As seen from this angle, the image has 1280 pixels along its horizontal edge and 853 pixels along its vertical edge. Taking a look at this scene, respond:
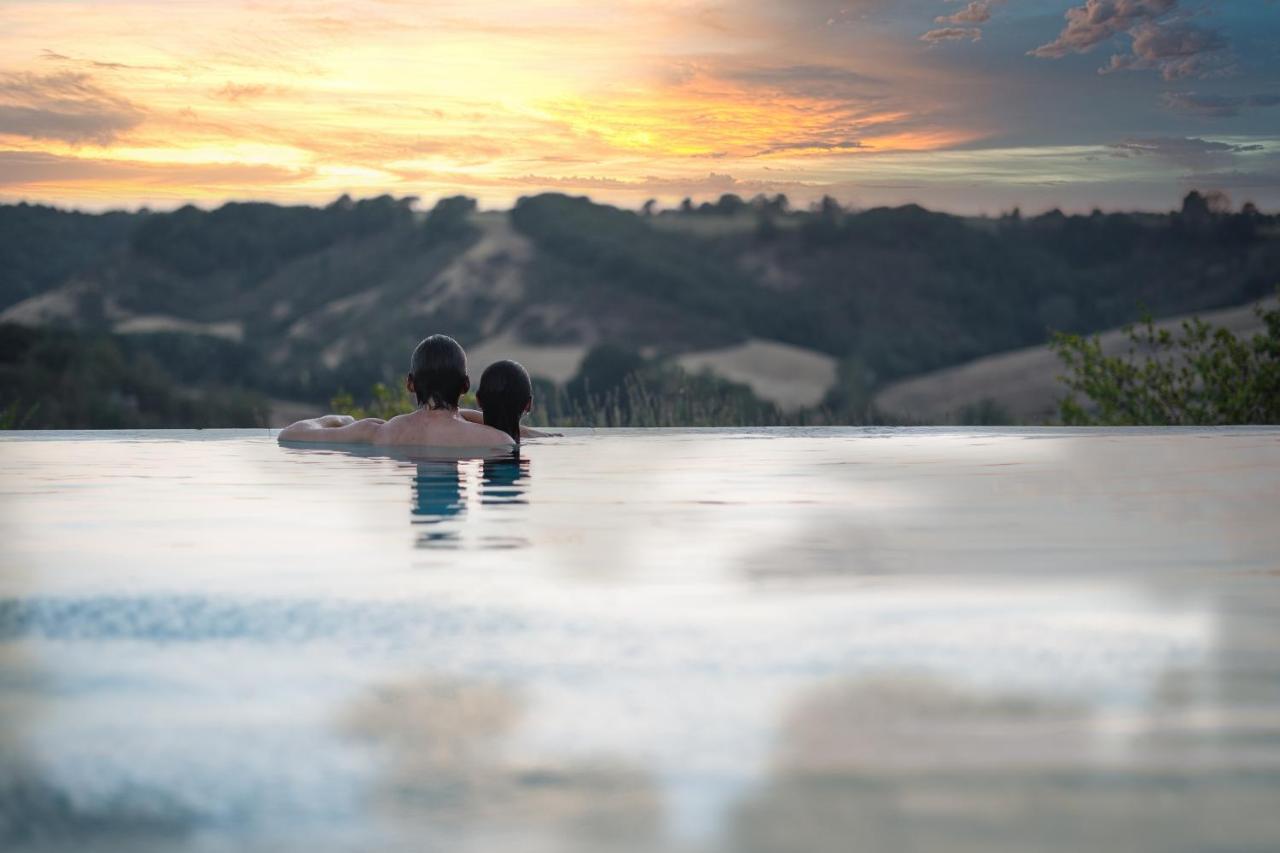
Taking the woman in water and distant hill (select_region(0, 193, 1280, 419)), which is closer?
the woman in water

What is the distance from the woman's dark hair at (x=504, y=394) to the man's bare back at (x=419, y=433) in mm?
190

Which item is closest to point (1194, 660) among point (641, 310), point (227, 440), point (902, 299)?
point (227, 440)

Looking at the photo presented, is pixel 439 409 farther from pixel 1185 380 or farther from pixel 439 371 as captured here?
pixel 1185 380

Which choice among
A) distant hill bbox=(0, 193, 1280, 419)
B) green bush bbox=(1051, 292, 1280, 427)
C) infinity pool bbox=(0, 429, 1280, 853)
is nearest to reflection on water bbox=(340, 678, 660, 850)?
infinity pool bbox=(0, 429, 1280, 853)

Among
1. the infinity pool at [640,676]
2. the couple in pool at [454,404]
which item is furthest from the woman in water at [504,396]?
the infinity pool at [640,676]

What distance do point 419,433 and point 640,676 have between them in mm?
7406

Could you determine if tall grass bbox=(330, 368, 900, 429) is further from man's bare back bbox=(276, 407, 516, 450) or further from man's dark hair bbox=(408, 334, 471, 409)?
man's dark hair bbox=(408, 334, 471, 409)

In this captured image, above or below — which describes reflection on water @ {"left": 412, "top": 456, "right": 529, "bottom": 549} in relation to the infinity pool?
above

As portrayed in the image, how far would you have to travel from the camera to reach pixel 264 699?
283 centimetres

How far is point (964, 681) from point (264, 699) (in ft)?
4.20

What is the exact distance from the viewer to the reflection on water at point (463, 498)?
5.30 m

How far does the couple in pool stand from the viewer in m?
9.72

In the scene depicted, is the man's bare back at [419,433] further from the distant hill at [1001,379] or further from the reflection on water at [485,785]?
the distant hill at [1001,379]

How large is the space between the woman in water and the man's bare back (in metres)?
0.18
